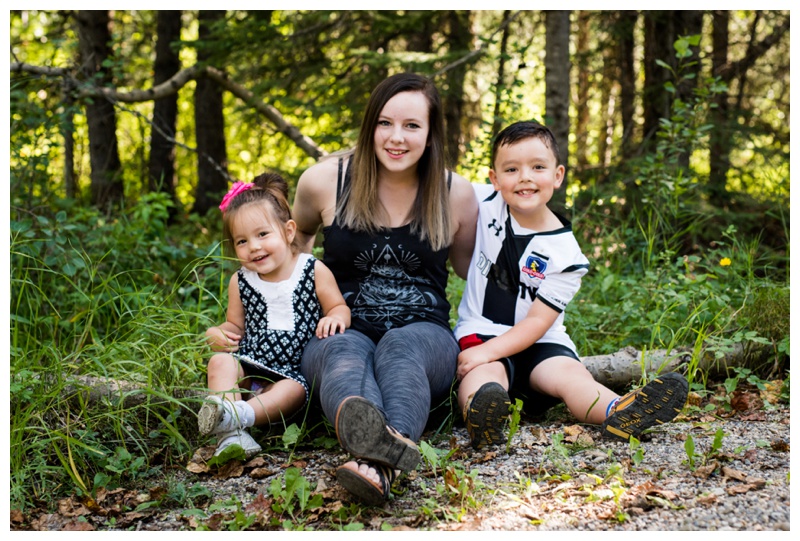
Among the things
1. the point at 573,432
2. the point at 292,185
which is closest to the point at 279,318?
the point at 573,432

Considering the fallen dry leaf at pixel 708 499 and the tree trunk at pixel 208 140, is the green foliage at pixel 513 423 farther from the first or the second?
the tree trunk at pixel 208 140

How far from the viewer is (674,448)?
257 centimetres

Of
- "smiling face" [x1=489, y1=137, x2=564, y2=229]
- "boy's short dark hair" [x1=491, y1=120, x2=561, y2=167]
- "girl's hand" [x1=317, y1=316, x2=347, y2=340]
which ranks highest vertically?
"boy's short dark hair" [x1=491, y1=120, x2=561, y2=167]

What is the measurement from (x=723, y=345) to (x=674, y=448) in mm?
860

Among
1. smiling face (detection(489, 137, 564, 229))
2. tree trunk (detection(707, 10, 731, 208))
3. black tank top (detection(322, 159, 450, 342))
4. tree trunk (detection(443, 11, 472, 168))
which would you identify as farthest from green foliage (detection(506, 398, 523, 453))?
tree trunk (detection(443, 11, 472, 168))

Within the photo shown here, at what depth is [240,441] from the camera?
2625 millimetres

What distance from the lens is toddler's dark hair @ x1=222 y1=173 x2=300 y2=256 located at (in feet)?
9.66

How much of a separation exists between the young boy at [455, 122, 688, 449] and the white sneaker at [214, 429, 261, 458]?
0.79 metres

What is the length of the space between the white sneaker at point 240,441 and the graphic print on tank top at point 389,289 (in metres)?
0.68

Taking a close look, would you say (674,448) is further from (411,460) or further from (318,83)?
(318,83)

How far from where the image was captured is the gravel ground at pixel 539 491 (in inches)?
81.7

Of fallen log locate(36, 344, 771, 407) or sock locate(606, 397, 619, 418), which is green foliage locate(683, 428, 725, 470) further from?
fallen log locate(36, 344, 771, 407)

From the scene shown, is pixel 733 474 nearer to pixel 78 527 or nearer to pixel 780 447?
pixel 780 447
